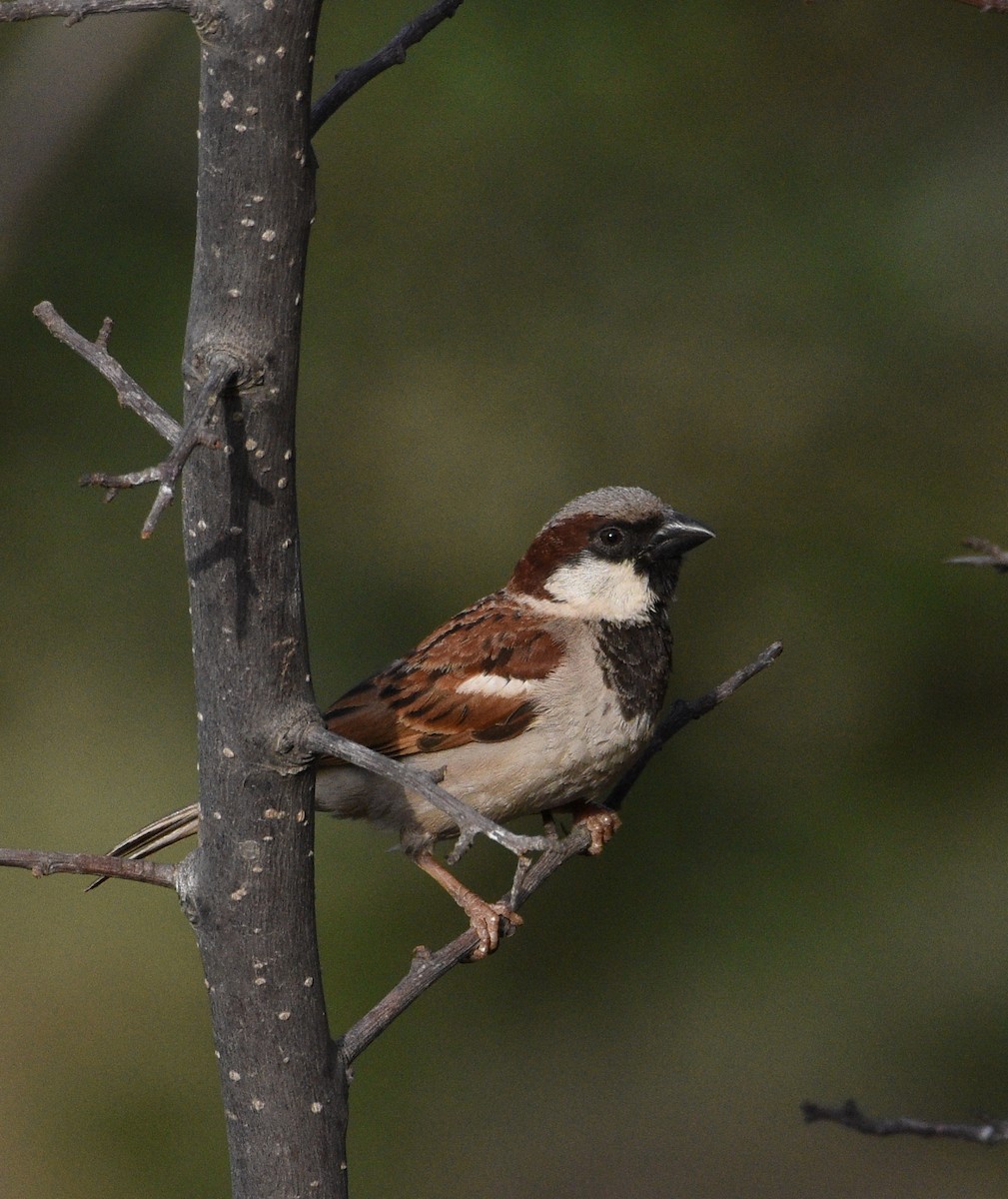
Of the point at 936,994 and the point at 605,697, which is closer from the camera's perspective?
the point at 605,697

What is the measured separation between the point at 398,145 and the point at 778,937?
7.76 ft

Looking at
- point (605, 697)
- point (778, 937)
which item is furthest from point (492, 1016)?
point (605, 697)

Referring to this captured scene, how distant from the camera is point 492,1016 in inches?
167

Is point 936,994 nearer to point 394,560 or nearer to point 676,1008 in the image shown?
point 676,1008

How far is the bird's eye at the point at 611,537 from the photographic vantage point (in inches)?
114

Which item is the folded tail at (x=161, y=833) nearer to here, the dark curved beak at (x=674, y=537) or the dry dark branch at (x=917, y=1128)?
the dark curved beak at (x=674, y=537)

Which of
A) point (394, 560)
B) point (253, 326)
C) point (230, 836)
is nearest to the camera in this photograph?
point (253, 326)

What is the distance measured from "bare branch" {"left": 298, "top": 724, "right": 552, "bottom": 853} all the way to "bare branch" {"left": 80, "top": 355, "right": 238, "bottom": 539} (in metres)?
0.31

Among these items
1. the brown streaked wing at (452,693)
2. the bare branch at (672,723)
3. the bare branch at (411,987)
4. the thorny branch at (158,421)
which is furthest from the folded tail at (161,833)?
the thorny branch at (158,421)

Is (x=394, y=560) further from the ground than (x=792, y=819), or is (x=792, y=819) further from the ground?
(x=394, y=560)

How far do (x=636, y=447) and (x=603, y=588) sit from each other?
1.06m

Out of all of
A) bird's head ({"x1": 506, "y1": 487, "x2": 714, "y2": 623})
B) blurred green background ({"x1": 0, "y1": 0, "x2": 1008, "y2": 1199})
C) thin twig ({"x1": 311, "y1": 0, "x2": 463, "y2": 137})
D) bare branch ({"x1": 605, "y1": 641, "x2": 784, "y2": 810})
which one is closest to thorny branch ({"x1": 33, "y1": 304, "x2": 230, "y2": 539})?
thin twig ({"x1": 311, "y1": 0, "x2": 463, "y2": 137})

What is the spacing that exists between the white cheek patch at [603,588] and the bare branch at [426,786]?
57.7 inches

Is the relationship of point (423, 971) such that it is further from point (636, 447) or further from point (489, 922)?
point (636, 447)
